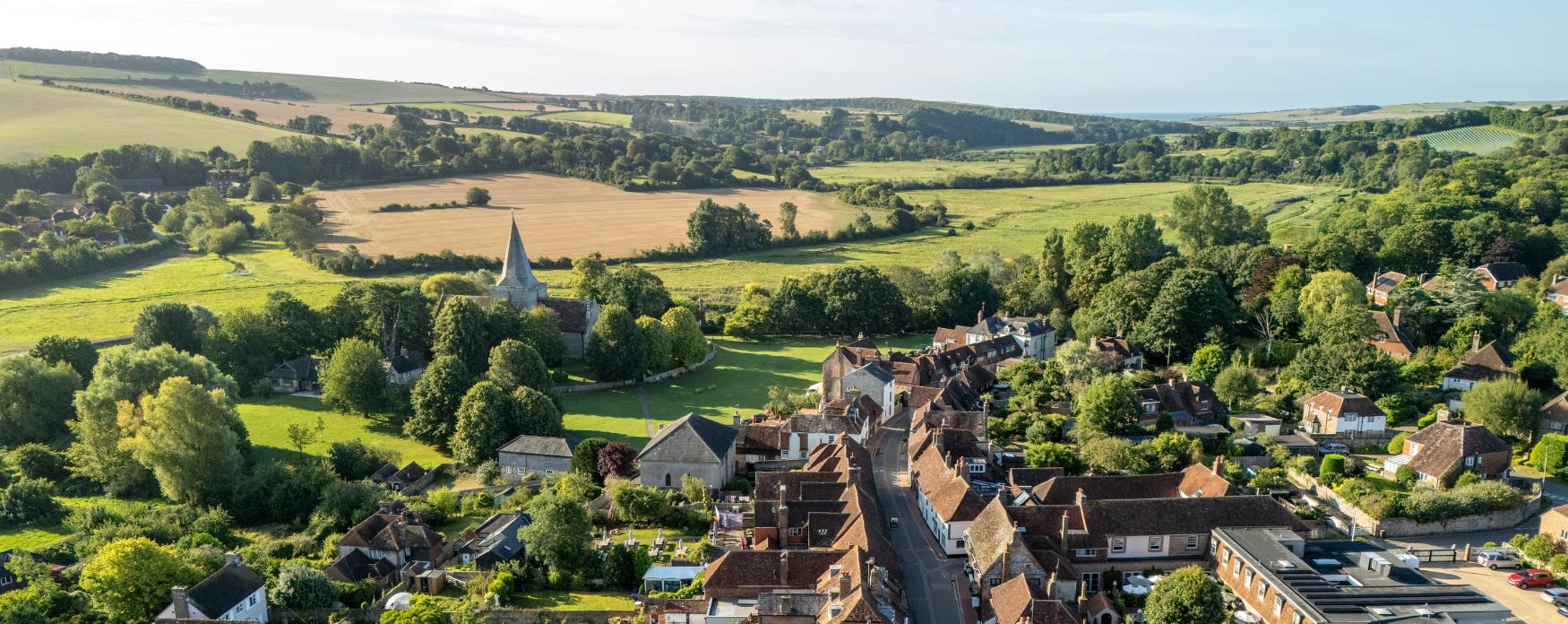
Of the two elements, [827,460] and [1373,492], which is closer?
[1373,492]

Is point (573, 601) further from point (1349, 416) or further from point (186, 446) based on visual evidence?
point (1349, 416)

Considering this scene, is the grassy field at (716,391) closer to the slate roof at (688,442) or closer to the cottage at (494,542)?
the slate roof at (688,442)

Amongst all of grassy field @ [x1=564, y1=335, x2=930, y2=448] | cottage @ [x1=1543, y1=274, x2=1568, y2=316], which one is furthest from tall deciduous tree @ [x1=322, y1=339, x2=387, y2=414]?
cottage @ [x1=1543, y1=274, x2=1568, y2=316]

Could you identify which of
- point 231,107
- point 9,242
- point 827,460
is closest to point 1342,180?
point 827,460

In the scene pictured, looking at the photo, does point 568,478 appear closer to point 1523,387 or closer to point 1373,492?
point 1373,492

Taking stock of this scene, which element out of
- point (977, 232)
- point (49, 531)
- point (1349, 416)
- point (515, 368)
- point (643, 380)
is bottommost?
point (49, 531)

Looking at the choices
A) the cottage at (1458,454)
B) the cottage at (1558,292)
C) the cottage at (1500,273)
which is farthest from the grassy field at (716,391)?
the cottage at (1558,292)

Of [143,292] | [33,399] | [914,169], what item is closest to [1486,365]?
[33,399]
